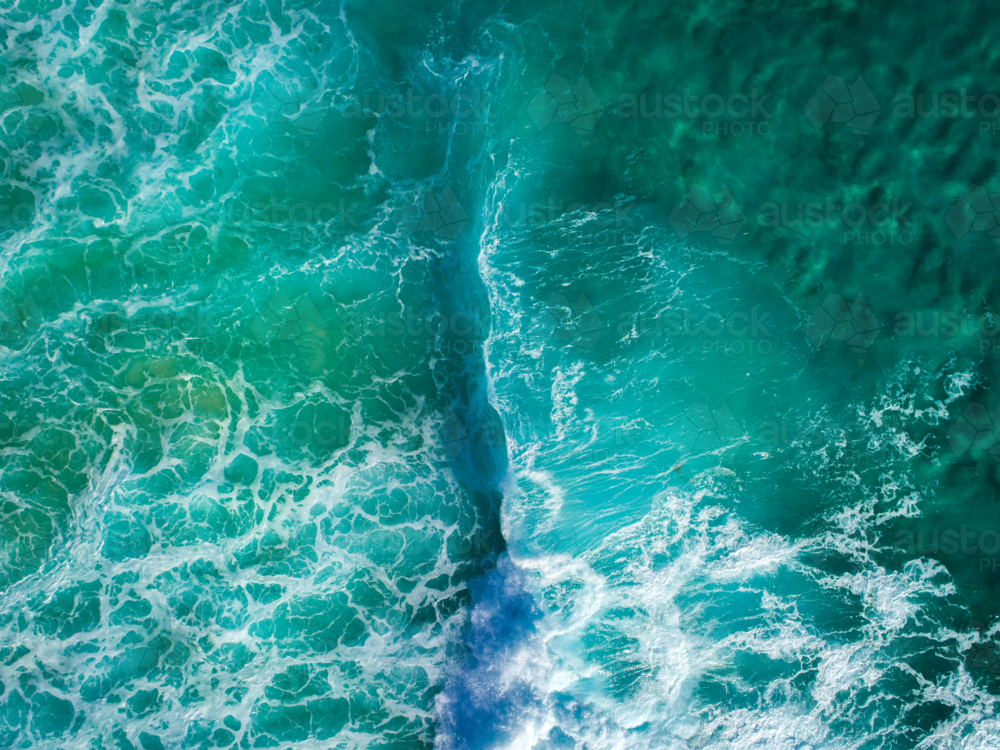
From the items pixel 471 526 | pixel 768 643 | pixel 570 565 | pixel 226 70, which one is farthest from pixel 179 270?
pixel 768 643

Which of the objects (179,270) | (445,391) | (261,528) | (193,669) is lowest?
(193,669)

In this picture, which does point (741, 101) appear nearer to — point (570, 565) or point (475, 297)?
point (475, 297)

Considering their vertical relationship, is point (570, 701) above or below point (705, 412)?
below

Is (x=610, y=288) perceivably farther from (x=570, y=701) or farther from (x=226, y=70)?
(x=226, y=70)

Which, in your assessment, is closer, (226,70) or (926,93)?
(926,93)

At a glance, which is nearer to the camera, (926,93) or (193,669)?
(926,93)

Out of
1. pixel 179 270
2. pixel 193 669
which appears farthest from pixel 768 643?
pixel 179 270
